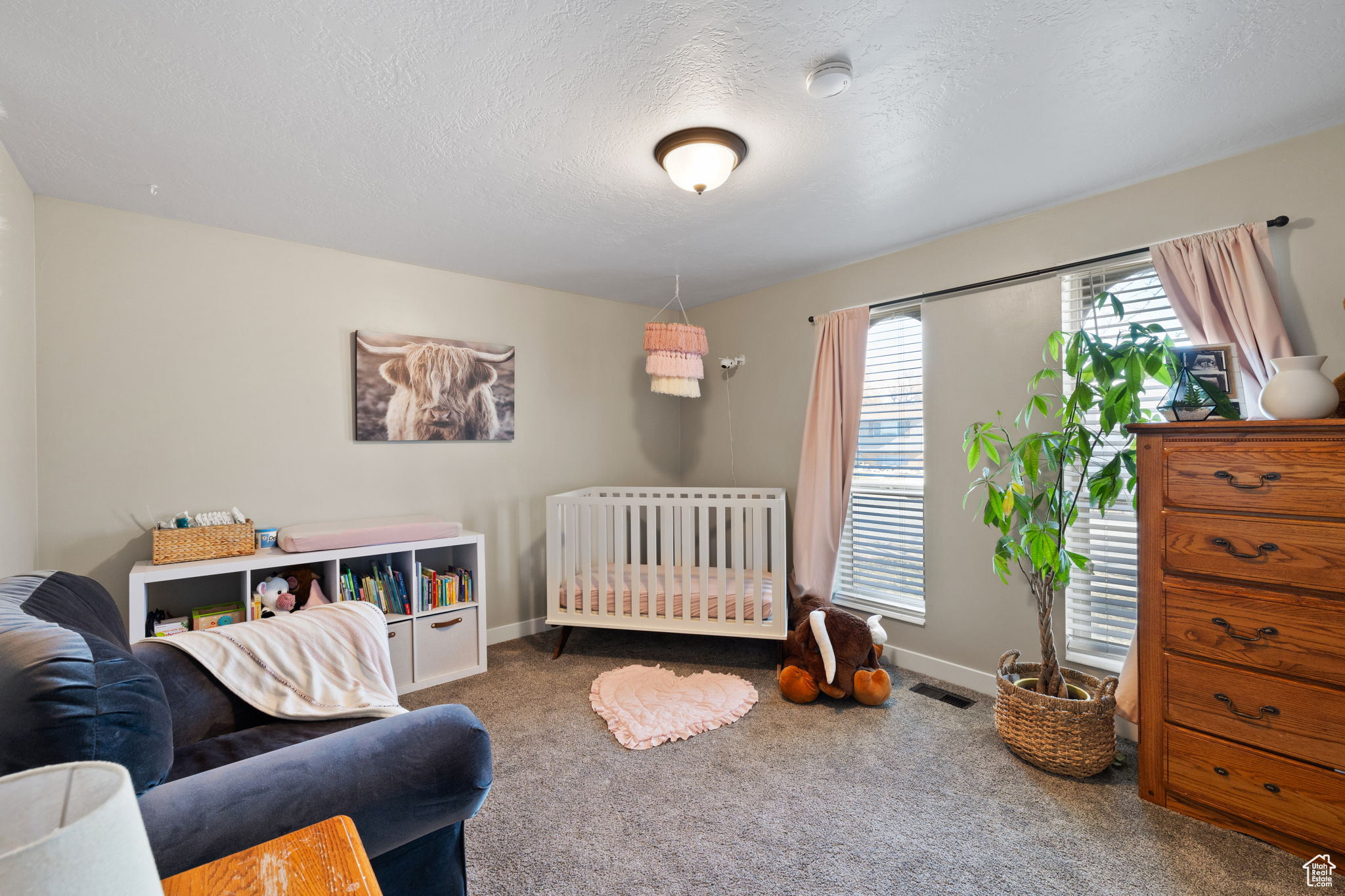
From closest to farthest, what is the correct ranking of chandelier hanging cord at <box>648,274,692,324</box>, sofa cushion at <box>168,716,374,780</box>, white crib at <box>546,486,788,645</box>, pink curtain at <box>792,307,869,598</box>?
1. sofa cushion at <box>168,716,374,780</box>
2. white crib at <box>546,486,788,645</box>
3. pink curtain at <box>792,307,869,598</box>
4. chandelier hanging cord at <box>648,274,692,324</box>

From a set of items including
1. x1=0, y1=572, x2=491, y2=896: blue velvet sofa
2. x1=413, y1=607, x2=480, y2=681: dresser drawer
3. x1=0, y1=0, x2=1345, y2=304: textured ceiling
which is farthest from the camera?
x1=413, y1=607, x2=480, y2=681: dresser drawer

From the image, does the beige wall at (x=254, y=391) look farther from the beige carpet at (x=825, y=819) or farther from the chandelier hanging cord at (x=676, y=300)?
the beige carpet at (x=825, y=819)

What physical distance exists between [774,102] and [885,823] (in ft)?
7.33

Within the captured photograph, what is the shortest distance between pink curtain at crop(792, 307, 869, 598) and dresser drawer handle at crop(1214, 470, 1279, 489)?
1.61m

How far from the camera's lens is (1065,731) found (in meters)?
2.05

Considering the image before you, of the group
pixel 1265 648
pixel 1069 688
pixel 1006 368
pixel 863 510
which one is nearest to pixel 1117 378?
pixel 1006 368

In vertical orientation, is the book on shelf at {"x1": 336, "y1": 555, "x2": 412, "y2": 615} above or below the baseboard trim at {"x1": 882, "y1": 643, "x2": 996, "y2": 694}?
above

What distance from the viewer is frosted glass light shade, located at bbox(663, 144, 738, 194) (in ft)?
6.35

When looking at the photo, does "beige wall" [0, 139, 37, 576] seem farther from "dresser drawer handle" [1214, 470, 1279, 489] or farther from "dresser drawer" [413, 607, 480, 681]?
"dresser drawer handle" [1214, 470, 1279, 489]

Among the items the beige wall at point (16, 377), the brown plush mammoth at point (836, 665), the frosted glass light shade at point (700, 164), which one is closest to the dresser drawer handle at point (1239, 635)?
the brown plush mammoth at point (836, 665)

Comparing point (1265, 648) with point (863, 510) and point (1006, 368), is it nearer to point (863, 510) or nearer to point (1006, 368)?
point (1006, 368)

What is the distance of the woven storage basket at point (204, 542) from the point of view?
2.39 m

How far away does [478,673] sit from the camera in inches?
121

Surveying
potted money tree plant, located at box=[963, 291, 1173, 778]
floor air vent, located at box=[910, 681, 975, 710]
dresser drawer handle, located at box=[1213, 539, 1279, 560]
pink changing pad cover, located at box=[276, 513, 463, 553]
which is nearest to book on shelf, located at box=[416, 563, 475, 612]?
pink changing pad cover, located at box=[276, 513, 463, 553]
